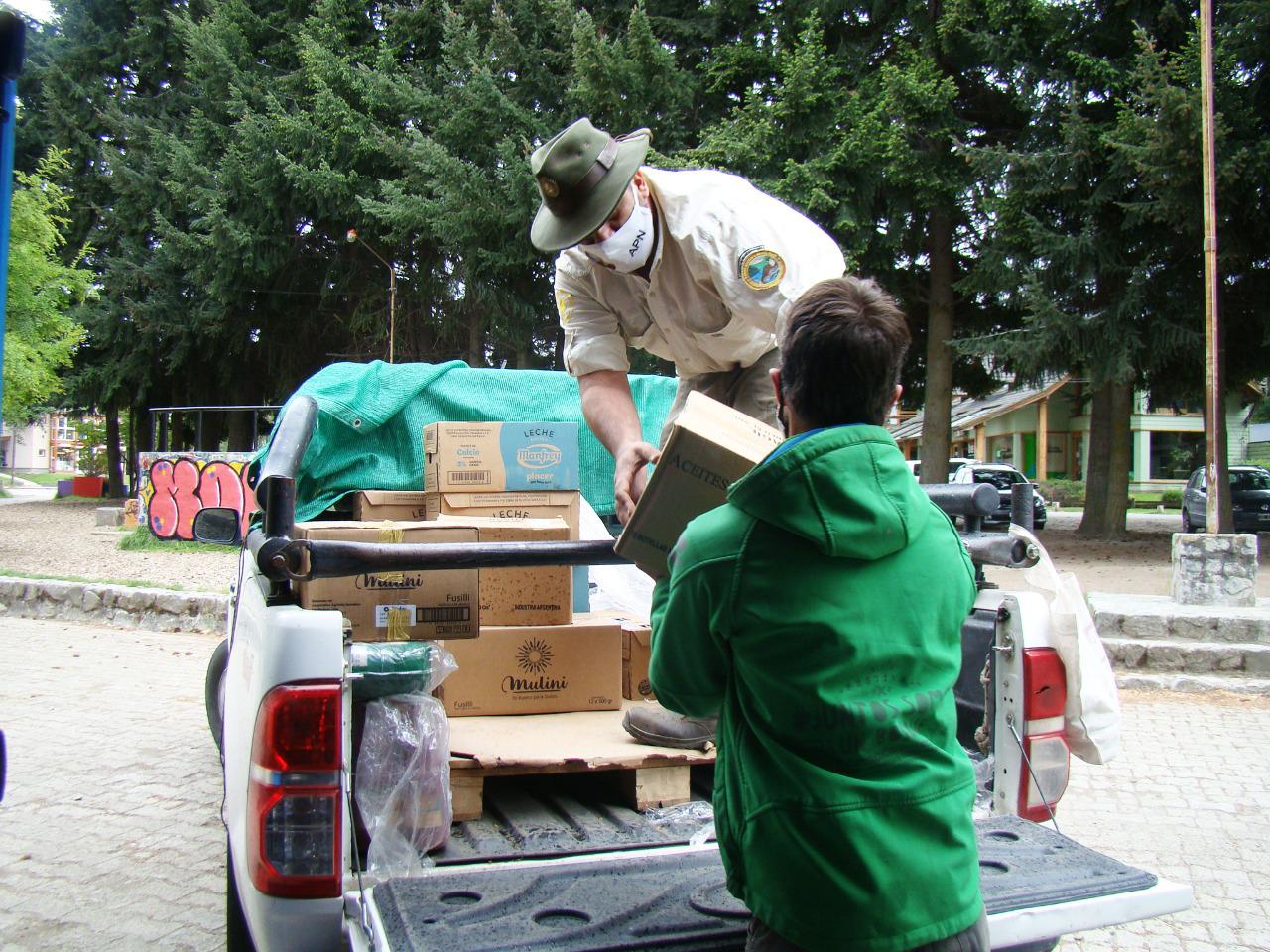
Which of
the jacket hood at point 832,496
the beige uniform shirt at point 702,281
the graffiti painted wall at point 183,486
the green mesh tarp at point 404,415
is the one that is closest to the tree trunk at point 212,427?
the graffiti painted wall at point 183,486

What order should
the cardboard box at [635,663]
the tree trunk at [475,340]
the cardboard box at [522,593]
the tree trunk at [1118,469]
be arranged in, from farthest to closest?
the tree trunk at [475,340], the tree trunk at [1118,469], the cardboard box at [635,663], the cardboard box at [522,593]

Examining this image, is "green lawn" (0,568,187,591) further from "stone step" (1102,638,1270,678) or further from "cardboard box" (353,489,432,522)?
"stone step" (1102,638,1270,678)

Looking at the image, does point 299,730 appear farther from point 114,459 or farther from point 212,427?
point 114,459

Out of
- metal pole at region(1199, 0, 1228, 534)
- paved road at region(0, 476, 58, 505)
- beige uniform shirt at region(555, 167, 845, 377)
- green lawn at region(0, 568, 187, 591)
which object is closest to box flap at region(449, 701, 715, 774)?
beige uniform shirt at region(555, 167, 845, 377)

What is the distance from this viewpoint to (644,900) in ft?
6.57

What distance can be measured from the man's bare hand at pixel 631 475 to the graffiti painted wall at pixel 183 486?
15.4 metres

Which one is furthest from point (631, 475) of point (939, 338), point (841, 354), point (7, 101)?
point (939, 338)

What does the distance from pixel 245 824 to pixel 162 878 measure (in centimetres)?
246

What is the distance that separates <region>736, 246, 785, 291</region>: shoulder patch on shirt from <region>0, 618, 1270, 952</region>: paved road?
8.60 ft

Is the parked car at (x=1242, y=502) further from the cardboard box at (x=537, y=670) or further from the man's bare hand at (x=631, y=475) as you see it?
the man's bare hand at (x=631, y=475)

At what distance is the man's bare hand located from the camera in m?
2.81

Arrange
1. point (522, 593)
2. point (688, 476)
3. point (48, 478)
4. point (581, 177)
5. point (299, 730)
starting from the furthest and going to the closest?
point (48, 478) → point (522, 593) → point (581, 177) → point (688, 476) → point (299, 730)

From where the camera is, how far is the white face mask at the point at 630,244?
313 centimetres

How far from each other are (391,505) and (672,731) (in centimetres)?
202
